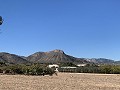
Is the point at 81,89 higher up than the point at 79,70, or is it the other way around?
the point at 79,70

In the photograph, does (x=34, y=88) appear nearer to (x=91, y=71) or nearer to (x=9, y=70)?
(x=9, y=70)

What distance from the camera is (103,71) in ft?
240

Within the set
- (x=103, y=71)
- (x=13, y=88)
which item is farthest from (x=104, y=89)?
(x=103, y=71)

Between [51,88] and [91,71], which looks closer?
[51,88]

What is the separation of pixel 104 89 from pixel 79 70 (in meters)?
48.0

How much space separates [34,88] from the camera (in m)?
Answer: 27.3

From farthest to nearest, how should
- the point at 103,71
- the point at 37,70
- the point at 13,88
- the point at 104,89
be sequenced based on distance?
the point at 103,71 → the point at 37,70 → the point at 104,89 → the point at 13,88

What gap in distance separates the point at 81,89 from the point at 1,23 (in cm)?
4913

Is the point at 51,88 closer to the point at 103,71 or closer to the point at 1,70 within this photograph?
the point at 1,70

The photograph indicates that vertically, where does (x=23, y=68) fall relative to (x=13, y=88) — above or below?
above

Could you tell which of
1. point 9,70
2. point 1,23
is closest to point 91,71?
point 1,23

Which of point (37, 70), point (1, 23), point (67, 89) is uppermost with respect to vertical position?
point (1, 23)

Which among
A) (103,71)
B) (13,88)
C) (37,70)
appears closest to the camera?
(13,88)

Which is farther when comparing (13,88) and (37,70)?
(37,70)
